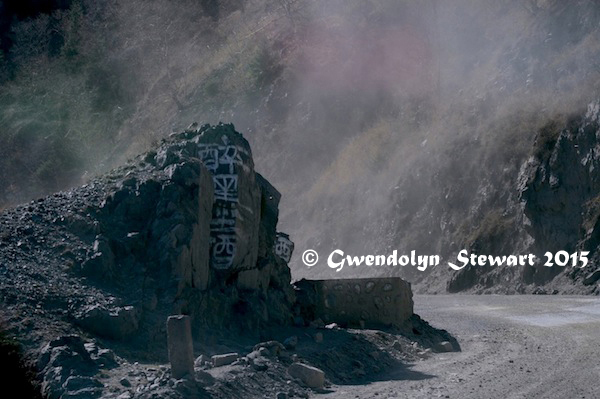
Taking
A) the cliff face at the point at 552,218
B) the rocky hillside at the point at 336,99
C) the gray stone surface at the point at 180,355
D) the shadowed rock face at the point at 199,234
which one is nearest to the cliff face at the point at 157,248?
the shadowed rock face at the point at 199,234

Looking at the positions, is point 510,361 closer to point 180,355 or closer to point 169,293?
point 169,293

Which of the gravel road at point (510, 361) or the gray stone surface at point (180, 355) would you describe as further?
the gravel road at point (510, 361)

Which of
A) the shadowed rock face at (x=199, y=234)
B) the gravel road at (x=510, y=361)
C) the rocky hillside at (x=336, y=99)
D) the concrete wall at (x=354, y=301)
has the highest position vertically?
the rocky hillside at (x=336, y=99)

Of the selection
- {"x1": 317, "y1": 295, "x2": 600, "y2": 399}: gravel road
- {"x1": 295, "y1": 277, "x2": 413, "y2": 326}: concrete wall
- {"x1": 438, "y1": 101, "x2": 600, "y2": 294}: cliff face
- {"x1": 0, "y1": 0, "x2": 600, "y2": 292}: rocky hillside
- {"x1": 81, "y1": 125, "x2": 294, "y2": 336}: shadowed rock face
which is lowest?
{"x1": 317, "y1": 295, "x2": 600, "y2": 399}: gravel road

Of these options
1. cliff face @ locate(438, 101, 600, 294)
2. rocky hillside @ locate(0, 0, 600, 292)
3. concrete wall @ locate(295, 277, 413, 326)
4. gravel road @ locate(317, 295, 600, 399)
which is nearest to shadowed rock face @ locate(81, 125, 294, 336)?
concrete wall @ locate(295, 277, 413, 326)

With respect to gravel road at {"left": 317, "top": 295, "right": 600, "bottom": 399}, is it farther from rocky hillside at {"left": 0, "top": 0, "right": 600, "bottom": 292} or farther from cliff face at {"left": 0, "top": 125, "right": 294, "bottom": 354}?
rocky hillside at {"left": 0, "top": 0, "right": 600, "bottom": 292}

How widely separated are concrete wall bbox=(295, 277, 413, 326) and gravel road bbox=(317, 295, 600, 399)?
5.02ft

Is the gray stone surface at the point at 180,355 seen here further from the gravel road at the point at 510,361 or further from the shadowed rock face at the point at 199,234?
the shadowed rock face at the point at 199,234

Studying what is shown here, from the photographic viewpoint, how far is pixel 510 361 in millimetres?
14750

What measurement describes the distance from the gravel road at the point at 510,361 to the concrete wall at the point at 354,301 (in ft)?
5.02

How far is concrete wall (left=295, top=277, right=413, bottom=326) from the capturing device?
58.3 ft

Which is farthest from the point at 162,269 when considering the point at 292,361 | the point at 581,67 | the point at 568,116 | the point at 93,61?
the point at 93,61

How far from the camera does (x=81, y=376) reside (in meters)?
10.8

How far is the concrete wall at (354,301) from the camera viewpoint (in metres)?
17.8
